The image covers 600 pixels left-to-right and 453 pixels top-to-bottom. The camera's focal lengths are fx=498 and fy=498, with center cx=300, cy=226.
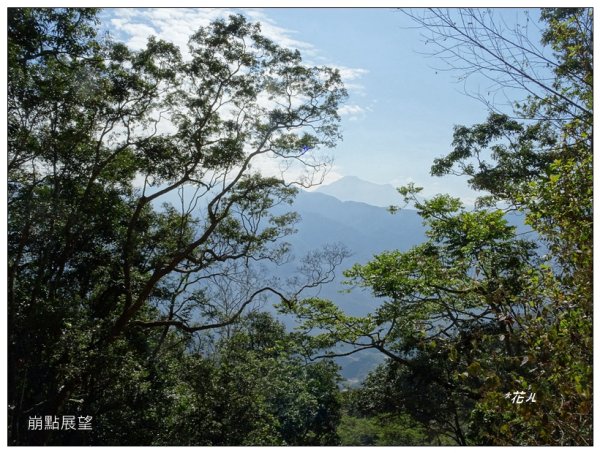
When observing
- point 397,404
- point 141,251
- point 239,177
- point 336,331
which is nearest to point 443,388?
point 397,404

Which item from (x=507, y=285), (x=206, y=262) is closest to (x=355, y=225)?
(x=206, y=262)

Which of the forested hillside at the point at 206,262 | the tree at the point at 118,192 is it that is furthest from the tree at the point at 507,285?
the tree at the point at 118,192

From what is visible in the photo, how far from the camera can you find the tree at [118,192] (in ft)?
15.5

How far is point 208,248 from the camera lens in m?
7.18

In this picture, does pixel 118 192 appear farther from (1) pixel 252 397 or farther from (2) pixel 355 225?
(2) pixel 355 225

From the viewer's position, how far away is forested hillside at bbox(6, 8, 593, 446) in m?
4.74

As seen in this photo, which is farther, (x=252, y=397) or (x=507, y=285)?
(x=252, y=397)

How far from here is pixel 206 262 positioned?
721cm

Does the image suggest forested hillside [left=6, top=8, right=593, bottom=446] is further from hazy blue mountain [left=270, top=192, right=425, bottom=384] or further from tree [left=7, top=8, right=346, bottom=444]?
hazy blue mountain [left=270, top=192, right=425, bottom=384]

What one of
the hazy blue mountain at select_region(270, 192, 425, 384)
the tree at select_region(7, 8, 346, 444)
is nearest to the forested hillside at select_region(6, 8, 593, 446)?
the tree at select_region(7, 8, 346, 444)

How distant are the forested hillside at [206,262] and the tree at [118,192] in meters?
0.02

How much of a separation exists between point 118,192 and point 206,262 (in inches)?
65.1
